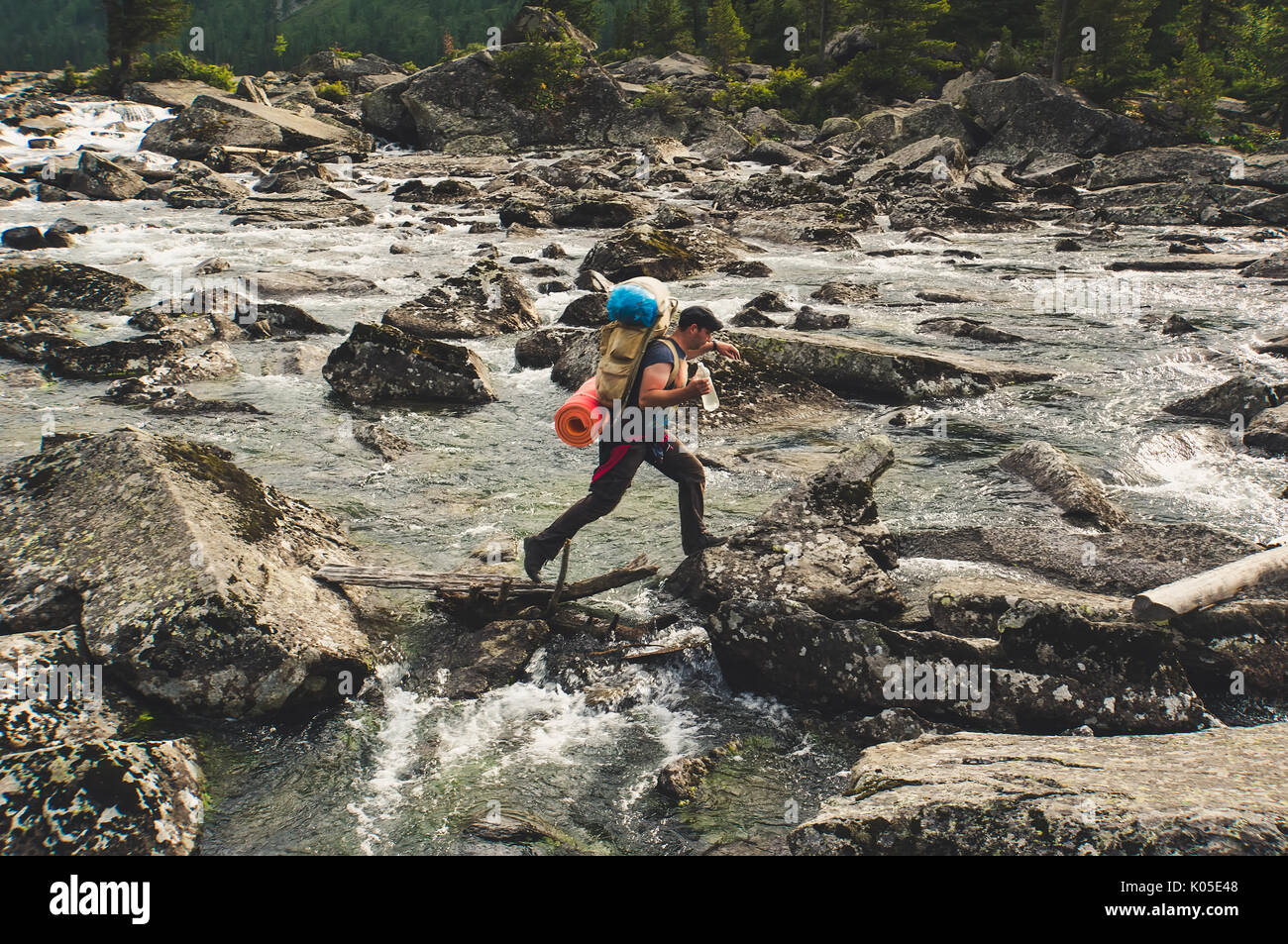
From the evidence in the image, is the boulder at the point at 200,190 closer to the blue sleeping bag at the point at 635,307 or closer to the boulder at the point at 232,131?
the boulder at the point at 232,131

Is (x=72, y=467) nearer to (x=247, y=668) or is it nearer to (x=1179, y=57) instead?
(x=247, y=668)

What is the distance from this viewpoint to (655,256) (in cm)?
2039

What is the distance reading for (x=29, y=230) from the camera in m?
21.4

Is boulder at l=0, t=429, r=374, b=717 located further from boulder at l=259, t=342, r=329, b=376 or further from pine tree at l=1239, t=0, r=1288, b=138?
pine tree at l=1239, t=0, r=1288, b=138

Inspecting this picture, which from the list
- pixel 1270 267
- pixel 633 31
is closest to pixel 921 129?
pixel 1270 267

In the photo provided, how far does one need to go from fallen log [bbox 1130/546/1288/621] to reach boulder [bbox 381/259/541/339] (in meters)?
12.3

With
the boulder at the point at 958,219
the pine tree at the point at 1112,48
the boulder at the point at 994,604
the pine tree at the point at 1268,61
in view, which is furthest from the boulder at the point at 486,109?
the boulder at the point at 994,604

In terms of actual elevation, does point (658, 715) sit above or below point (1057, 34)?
below

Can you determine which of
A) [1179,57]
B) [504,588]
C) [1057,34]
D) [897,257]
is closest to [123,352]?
[504,588]

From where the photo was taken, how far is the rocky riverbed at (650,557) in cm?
501

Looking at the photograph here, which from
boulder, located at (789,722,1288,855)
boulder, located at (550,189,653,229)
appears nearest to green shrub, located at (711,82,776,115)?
boulder, located at (550,189,653,229)

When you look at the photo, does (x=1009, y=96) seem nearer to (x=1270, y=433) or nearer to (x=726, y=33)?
(x=726, y=33)

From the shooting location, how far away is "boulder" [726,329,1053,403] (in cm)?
1296

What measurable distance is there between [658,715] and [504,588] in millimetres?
1712
